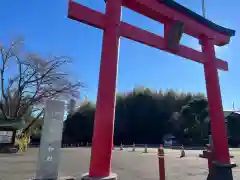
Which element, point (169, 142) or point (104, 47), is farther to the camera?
point (169, 142)

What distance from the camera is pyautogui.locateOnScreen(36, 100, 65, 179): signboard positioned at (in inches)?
214

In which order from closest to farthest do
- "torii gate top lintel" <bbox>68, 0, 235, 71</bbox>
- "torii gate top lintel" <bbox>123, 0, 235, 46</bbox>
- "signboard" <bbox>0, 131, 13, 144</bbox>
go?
"torii gate top lintel" <bbox>68, 0, 235, 71</bbox> → "torii gate top lintel" <bbox>123, 0, 235, 46</bbox> → "signboard" <bbox>0, 131, 13, 144</bbox>

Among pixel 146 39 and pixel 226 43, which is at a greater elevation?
pixel 226 43

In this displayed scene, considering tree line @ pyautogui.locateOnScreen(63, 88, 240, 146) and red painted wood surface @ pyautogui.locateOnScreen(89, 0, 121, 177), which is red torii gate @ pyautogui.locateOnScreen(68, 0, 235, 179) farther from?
tree line @ pyautogui.locateOnScreen(63, 88, 240, 146)

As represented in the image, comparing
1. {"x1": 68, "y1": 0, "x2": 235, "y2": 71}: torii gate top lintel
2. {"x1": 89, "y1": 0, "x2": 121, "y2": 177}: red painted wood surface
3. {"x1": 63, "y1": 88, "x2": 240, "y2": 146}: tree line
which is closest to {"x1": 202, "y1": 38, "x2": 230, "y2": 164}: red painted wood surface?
{"x1": 68, "y1": 0, "x2": 235, "y2": 71}: torii gate top lintel

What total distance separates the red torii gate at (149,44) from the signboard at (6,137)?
17893 millimetres

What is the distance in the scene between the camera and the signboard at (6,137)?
66.1ft

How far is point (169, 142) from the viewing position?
34.8 meters

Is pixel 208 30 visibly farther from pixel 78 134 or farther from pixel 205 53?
pixel 78 134

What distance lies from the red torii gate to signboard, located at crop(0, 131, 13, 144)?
17.9 meters

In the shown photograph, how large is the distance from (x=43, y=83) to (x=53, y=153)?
22.1 m

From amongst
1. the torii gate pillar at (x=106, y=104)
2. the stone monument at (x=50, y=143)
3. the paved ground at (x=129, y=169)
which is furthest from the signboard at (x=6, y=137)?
the torii gate pillar at (x=106, y=104)

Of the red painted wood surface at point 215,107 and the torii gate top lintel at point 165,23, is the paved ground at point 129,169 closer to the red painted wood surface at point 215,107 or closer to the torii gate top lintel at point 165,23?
the red painted wood surface at point 215,107

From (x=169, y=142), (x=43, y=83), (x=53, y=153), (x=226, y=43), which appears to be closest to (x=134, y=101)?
(x=169, y=142)
